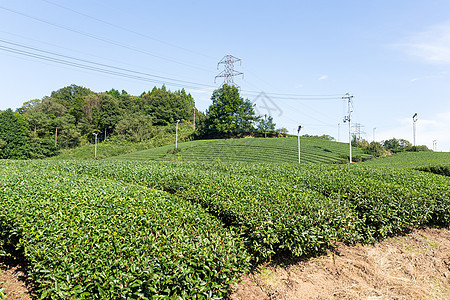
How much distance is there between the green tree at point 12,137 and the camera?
41406 mm

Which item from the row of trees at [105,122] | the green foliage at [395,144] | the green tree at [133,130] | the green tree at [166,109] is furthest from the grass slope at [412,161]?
the green tree at [166,109]

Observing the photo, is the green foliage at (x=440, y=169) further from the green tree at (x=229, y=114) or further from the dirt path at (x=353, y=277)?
the green tree at (x=229, y=114)

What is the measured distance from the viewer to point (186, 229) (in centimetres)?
393

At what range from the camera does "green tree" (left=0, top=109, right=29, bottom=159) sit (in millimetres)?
41406

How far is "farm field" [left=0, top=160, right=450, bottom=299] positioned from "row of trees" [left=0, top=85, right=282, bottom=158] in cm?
4374

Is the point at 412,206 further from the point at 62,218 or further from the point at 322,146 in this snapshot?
the point at 322,146

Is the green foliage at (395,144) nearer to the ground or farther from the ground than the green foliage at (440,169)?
farther from the ground

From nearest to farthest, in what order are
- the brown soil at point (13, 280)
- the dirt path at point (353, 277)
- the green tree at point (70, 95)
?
1. the brown soil at point (13, 280)
2. the dirt path at point (353, 277)
3. the green tree at point (70, 95)

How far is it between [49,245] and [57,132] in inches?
2132

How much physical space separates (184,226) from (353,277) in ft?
9.32

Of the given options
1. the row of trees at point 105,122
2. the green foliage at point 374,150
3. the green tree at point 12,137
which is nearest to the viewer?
the green foliage at point 374,150

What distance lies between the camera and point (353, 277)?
4320 mm

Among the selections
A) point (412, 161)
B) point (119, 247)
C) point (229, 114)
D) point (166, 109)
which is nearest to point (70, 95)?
point (166, 109)

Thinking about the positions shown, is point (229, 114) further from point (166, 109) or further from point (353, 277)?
point (353, 277)
